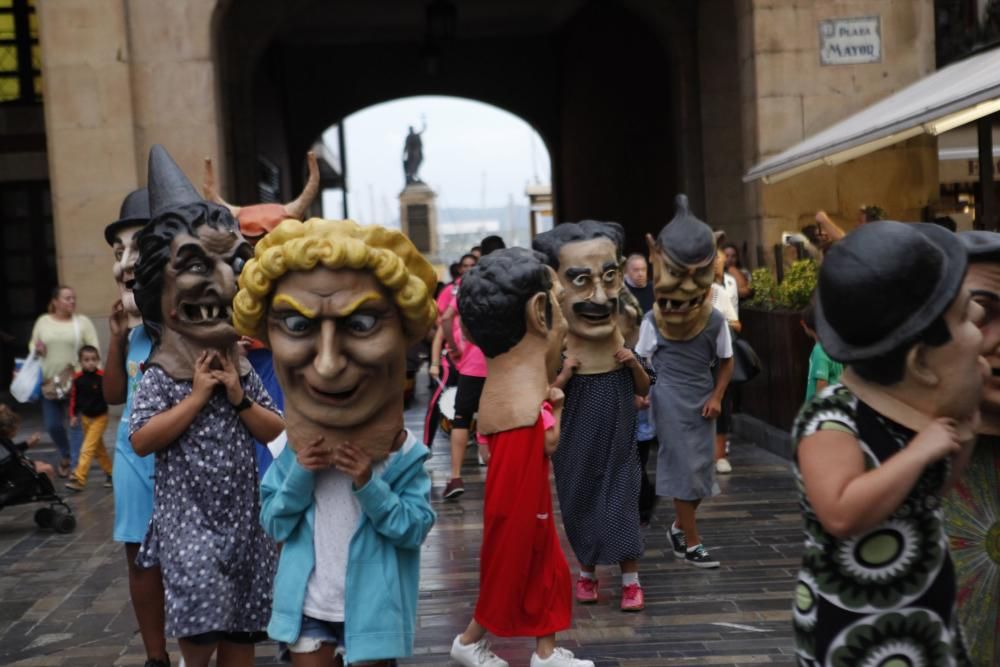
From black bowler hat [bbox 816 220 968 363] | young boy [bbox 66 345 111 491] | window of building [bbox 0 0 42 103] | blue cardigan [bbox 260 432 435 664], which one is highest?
window of building [bbox 0 0 42 103]

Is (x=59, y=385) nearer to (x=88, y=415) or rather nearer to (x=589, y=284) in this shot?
(x=88, y=415)

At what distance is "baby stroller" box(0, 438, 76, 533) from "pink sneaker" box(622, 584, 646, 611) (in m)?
4.36

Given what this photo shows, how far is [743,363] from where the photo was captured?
9.80m

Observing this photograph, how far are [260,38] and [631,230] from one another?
7058mm

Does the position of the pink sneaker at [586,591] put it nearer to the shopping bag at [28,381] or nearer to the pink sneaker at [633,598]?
the pink sneaker at [633,598]

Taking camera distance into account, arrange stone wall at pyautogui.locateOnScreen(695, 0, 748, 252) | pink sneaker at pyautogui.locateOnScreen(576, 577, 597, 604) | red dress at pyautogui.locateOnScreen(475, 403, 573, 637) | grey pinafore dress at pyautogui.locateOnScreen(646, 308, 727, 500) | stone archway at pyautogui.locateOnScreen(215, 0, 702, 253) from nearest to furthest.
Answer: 1. red dress at pyautogui.locateOnScreen(475, 403, 573, 637)
2. pink sneaker at pyautogui.locateOnScreen(576, 577, 597, 604)
3. grey pinafore dress at pyautogui.locateOnScreen(646, 308, 727, 500)
4. stone wall at pyautogui.locateOnScreen(695, 0, 748, 252)
5. stone archway at pyautogui.locateOnScreen(215, 0, 702, 253)

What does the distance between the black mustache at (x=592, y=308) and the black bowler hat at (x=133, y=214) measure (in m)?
2.04

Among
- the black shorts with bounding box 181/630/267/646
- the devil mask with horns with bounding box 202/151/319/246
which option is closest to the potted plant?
the devil mask with horns with bounding box 202/151/319/246

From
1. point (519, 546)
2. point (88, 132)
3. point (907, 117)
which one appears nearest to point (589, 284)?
point (519, 546)

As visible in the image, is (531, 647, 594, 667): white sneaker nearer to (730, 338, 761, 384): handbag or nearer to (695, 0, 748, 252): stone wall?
(730, 338, 761, 384): handbag

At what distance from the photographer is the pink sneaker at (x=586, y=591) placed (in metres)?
6.41

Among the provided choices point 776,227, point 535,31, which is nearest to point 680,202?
point 776,227

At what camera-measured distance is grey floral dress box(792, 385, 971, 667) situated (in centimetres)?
289

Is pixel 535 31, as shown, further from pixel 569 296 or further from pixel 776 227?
pixel 569 296
